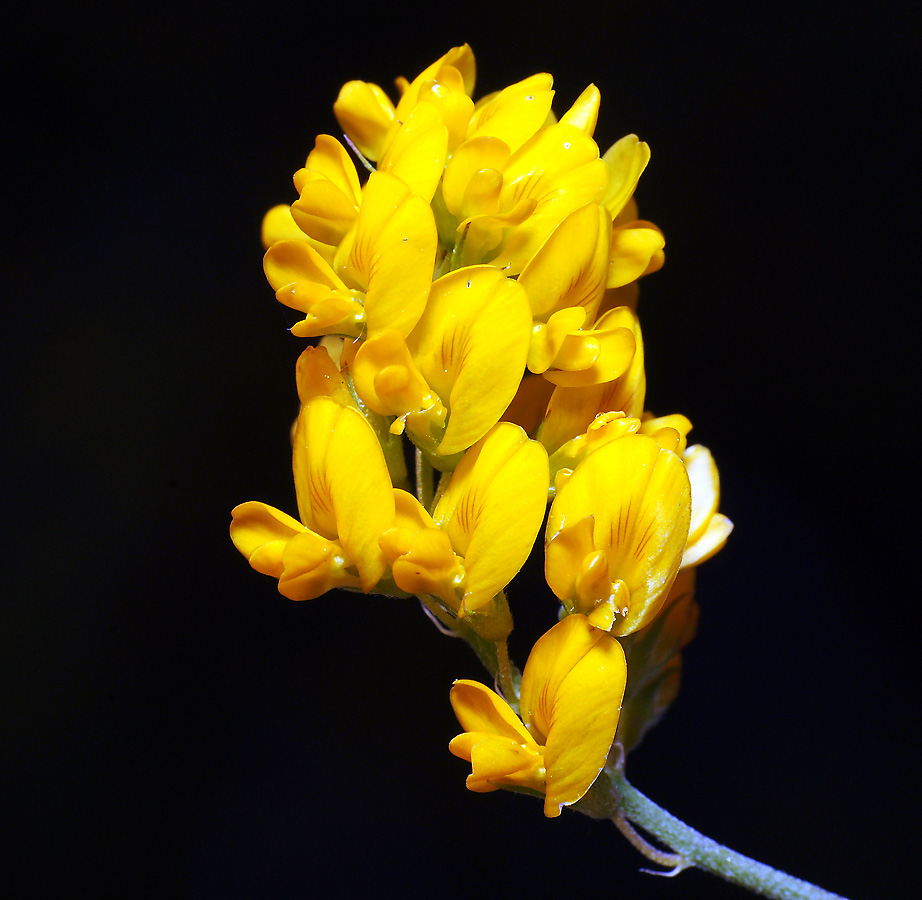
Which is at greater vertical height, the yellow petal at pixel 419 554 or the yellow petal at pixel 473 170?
the yellow petal at pixel 473 170

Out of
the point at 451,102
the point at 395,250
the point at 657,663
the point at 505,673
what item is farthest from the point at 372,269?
the point at 657,663

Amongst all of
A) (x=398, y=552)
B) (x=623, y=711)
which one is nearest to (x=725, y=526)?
(x=623, y=711)

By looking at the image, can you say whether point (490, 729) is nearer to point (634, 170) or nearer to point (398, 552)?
point (398, 552)

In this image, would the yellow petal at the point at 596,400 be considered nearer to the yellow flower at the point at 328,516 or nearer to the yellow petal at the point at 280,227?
the yellow flower at the point at 328,516

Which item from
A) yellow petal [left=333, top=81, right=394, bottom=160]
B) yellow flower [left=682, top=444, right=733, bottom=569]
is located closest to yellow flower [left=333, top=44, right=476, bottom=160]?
yellow petal [left=333, top=81, right=394, bottom=160]

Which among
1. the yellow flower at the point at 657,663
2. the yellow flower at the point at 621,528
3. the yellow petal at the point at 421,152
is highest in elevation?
the yellow petal at the point at 421,152

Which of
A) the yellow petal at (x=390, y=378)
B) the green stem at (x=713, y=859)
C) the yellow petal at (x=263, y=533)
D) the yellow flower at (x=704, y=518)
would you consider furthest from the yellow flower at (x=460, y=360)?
the green stem at (x=713, y=859)
